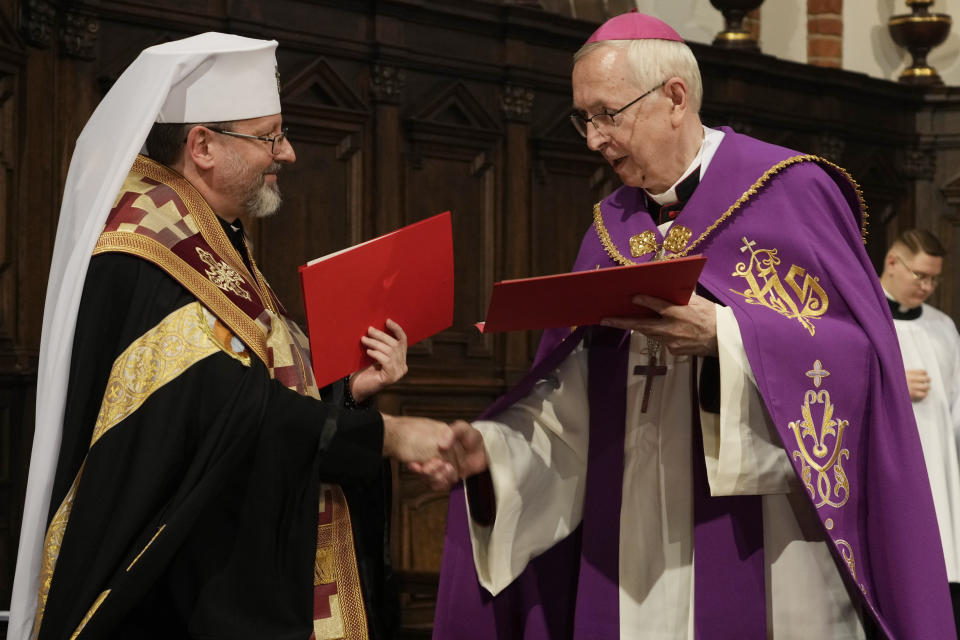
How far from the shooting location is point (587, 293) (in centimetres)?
272

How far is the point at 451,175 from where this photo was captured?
268 inches

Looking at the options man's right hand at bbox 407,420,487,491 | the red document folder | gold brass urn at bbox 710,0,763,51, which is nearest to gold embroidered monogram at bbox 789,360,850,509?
man's right hand at bbox 407,420,487,491

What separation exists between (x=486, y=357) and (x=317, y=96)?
168 centimetres

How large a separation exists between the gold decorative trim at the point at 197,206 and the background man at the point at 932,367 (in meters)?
3.98

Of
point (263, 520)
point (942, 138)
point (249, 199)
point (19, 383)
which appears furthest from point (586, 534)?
point (942, 138)

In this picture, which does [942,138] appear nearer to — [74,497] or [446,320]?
[446,320]

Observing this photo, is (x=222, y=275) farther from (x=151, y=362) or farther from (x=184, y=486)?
(x=184, y=486)

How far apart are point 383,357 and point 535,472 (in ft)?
1.73

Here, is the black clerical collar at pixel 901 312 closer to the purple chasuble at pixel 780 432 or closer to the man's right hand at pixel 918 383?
the man's right hand at pixel 918 383

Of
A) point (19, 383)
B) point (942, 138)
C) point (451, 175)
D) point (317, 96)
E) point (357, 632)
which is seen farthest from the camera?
point (942, 138)

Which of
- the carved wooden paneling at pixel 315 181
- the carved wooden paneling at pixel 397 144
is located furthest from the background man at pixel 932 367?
the carved wooden paneling at pixel 315 181

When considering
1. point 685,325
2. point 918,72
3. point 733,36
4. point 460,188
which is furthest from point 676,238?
point 918,72

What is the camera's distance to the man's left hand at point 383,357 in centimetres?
308

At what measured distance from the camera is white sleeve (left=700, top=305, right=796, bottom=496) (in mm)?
2914
